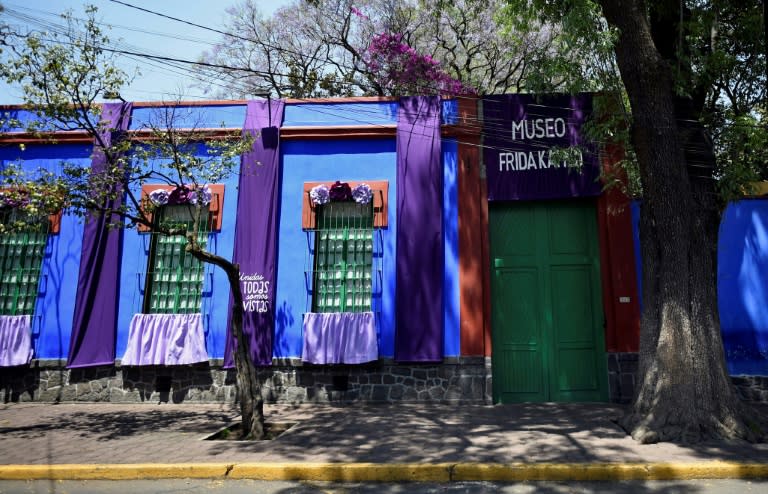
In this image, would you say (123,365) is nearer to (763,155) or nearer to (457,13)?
(763,155)

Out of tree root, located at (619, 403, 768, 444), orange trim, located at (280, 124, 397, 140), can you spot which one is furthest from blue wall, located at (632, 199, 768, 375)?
orange trim, located at (280, 124, 397, 140)

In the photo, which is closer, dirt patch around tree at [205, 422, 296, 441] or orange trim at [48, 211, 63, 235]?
dirt patch around tree at [205, 422, 296, 441]

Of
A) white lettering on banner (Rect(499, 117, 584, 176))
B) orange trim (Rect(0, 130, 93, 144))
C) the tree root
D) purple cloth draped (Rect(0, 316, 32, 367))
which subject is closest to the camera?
the tree root

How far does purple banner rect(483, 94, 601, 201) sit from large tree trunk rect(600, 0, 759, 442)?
2074mm

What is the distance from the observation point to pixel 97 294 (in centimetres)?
905

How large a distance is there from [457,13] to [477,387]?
537 inches

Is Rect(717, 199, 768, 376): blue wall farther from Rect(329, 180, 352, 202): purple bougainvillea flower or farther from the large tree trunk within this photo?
Rect(329, 180, 352, 202): purple bougainvillea flower

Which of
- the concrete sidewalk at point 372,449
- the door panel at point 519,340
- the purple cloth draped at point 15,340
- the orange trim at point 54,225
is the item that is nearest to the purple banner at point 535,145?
the door panel at point 519,340

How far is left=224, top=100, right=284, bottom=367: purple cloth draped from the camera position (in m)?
8.73

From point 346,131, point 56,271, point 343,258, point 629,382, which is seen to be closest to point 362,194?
point 343,258

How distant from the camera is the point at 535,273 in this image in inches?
352

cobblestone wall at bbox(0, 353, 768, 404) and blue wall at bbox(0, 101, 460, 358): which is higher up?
Answer: blue wall at bbox(0, 101, 460, 358)

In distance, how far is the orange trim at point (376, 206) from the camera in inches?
355

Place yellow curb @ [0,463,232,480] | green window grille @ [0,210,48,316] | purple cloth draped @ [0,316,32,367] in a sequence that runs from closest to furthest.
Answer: yellow curb @ [0,463,232,480]
purple cloth draped @ [0,316,32,367]
green window grille @ [0,210,48,316]
